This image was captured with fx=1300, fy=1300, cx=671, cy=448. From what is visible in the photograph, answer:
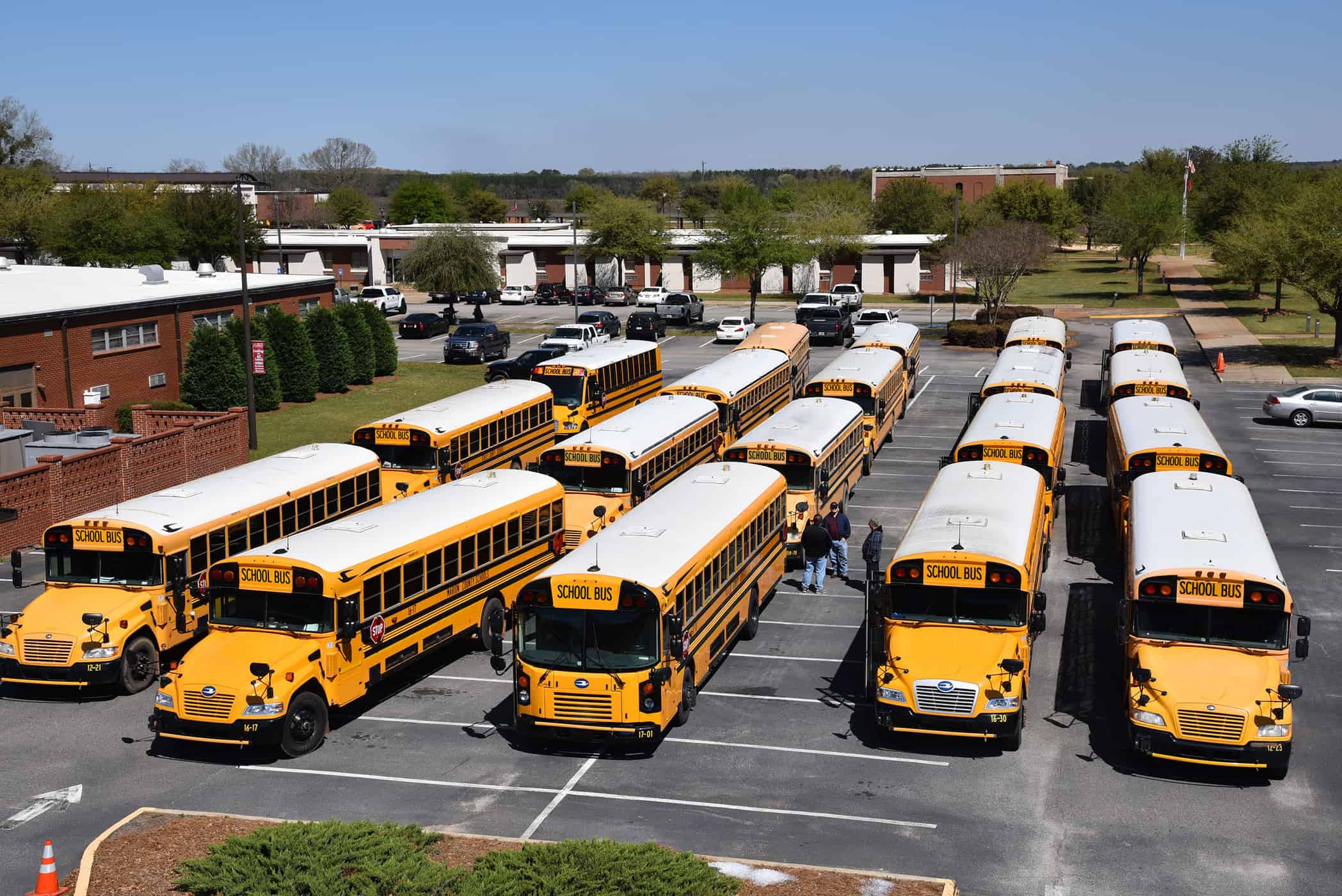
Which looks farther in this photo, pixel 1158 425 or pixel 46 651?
pixel 1158 425

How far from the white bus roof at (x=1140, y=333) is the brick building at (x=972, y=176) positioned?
95287 mm

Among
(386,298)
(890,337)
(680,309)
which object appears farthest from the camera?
(386,298)

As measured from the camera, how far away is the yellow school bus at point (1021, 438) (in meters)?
25.5

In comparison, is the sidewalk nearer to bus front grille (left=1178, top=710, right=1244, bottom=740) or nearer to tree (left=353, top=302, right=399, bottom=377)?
tree (left=353, top=302, right=399, bottom=377)

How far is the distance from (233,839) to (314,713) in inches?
148

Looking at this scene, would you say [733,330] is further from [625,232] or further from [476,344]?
[625,232]

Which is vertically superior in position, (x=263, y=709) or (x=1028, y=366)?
(x=1028, y=366)

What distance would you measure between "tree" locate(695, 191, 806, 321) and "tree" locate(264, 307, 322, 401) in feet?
90.9

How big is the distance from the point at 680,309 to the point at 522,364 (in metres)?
21.3

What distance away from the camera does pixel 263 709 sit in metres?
16.5

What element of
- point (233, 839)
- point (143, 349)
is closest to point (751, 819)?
point (233, 839)

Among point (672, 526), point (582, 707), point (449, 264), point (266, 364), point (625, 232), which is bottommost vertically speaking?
point (582, 707)

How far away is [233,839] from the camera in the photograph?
13539 mm

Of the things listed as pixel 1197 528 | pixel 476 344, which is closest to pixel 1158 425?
pixel 1197 528
